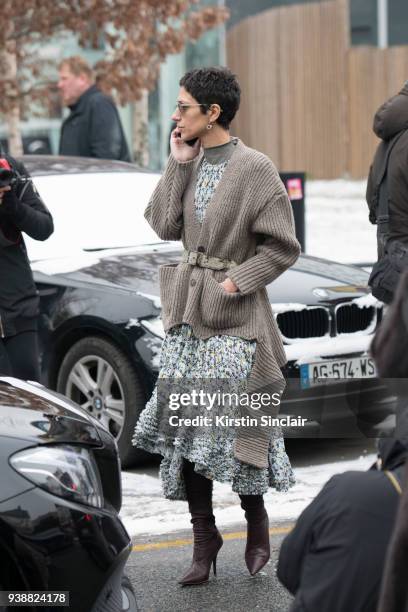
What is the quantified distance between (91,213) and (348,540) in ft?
18.5

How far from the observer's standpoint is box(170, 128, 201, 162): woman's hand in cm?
512

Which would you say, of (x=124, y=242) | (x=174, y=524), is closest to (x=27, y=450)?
(x=174, y=524)

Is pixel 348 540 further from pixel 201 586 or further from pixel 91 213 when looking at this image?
pixel 91 213

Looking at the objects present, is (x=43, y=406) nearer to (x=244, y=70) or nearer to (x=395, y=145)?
(x=395, y=145)

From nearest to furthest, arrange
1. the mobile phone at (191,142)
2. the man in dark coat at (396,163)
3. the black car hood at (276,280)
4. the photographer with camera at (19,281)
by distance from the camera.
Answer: the mobile phone at (191,142), the photographer with camera at (19,281), the man in dark coat at (396,163), the black car hood at (276,280)

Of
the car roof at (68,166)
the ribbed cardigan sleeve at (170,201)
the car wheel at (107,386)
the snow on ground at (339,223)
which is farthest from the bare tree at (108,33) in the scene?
the ribbed cardigan sleeve at (170,201)

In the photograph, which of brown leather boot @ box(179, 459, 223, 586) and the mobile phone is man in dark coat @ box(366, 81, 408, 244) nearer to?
the mobile phone

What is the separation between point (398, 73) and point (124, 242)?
1603cm

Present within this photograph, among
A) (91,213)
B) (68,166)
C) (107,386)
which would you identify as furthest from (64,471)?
(68,166)

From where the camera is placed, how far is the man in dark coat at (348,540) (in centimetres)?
260

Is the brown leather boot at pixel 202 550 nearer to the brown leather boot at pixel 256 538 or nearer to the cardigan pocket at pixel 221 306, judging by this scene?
the brown leather boot at pixel 256 538

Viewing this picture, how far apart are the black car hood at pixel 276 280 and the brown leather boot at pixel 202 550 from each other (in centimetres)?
204

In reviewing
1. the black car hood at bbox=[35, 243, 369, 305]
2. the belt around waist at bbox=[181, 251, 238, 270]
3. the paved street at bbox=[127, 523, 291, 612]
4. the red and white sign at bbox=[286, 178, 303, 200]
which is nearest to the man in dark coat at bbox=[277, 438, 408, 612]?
the paved street at bbox=[127, 523, 291, 612]

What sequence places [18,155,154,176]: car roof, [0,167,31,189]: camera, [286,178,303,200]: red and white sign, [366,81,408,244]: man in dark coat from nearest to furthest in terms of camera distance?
[0,167,31,189]: camera → [366,81,408,244]: man in dark coat → [18,155,154,176]: car roof → [286,178,303,200]: red and white sign
